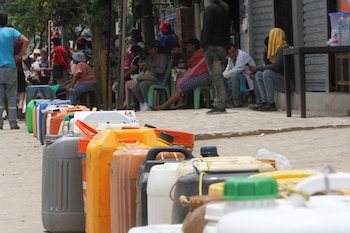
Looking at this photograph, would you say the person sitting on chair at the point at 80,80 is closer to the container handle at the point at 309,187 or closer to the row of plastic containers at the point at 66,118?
the row of plastic containers at the point at 66,118

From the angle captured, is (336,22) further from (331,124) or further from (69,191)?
(69,191)

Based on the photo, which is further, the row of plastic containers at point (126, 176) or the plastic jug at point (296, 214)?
the row of plastic containers at point (126, 176)

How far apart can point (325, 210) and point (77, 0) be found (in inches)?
760

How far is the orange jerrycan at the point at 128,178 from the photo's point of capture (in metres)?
4.58

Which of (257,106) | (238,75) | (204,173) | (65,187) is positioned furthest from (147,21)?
(204,173)

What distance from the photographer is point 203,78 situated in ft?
54.1

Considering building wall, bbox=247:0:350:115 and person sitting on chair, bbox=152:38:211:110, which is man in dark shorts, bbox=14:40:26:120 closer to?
person sitting on chair, bbox=152:38:211:110

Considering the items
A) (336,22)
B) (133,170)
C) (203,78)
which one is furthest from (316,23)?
(133,170)

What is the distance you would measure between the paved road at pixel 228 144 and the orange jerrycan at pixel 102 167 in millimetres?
1335

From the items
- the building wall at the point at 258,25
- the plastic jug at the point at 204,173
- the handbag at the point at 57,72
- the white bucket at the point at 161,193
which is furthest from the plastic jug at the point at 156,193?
the handbag at the point at 57,72

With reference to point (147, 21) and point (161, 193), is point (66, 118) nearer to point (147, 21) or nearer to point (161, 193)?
point (161, 193)

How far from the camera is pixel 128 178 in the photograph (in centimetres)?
458

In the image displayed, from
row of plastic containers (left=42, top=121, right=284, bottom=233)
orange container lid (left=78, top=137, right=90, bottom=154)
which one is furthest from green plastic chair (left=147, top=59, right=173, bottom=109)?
orange container lid (left=78, top=137, right=90, bottom=154)

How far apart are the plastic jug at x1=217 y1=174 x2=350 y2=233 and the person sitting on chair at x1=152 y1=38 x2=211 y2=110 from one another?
563 inches
